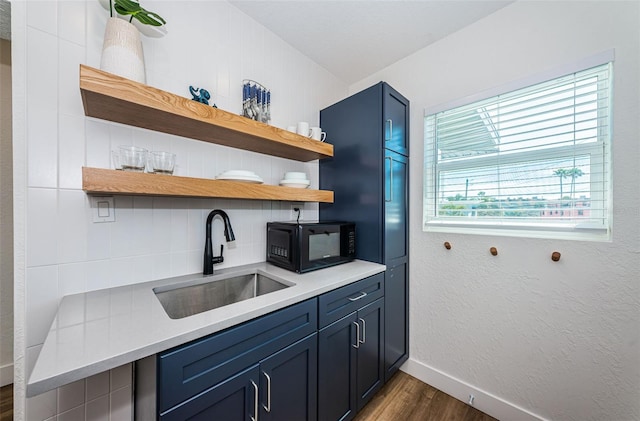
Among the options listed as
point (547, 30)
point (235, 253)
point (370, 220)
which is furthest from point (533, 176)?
point (235, 253)

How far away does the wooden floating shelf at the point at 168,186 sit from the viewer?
0.86 metres

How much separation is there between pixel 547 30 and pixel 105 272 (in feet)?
8.69

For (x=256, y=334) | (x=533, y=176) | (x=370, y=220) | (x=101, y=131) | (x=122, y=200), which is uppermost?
(x=101, y=131)

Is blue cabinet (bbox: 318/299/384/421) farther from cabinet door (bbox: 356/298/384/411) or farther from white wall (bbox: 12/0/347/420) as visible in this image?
white wall (bbox: 12/0/347/420)

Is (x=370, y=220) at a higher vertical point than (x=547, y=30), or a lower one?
lower

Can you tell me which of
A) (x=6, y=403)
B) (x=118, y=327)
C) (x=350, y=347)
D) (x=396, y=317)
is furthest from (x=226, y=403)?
(x=6, y=403)

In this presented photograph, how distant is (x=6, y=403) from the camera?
1.47 metres

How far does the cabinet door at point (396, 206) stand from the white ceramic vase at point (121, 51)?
144 cm

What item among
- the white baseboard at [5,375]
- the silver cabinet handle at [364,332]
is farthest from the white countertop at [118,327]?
the white baseboard at [5,375]

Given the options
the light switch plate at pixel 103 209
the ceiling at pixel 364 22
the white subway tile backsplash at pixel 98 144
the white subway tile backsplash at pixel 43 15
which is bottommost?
the light switch plate at pixel 103 209

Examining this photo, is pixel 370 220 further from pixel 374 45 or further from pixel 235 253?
pixel 374 45

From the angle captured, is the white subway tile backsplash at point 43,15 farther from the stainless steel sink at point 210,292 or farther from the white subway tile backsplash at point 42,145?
the stainless steel sink at point 210,292

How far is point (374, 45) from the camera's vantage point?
6.03ft

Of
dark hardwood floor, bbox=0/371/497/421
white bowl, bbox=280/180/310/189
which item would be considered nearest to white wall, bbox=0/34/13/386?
dark hardwood floor, bbox=0/371/497/421
